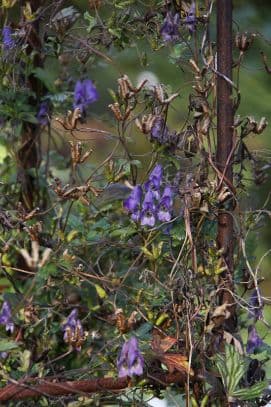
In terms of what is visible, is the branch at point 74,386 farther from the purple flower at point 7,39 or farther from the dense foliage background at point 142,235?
the purple flower at point 7,39

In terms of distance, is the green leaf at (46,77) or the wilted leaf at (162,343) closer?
the wilted leaf at (162,343)

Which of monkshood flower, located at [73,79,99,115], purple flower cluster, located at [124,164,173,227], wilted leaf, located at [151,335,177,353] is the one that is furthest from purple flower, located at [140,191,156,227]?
monkshood flower, located at [73,79,99,115]

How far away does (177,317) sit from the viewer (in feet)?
3.31

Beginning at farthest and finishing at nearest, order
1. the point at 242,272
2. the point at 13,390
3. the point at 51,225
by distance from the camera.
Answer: the point at 51,225 → the point at 242,272 → the point at 13,390

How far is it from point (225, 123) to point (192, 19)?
0.13 meters

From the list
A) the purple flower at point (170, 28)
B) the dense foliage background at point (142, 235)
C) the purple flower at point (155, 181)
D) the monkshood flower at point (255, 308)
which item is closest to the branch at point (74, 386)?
the dense foliage background at point (142, 235)

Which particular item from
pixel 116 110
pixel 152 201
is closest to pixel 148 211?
pixel 152 201

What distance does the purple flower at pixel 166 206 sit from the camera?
988 mm

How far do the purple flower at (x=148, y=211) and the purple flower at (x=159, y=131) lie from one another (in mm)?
69

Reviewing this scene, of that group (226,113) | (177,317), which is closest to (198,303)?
(177,317)

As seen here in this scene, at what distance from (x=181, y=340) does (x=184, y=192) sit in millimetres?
179

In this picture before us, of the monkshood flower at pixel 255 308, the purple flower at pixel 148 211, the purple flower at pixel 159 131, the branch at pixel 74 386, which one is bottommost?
the branch at pixel 74 386

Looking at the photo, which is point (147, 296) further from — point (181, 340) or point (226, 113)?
point (226, 113)

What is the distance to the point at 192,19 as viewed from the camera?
97 centimetres
